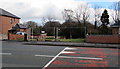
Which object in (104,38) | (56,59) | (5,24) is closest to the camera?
(56,59)

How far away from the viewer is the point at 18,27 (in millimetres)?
42781

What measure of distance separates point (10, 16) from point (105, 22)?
28.1 metres

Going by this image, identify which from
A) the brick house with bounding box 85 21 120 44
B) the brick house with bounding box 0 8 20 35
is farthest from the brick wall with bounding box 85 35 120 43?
the brick house with bounding box 0 8 20 35

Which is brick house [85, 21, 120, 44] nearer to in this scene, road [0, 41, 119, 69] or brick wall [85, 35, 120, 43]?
brick wall [85, 35, 120, 43]

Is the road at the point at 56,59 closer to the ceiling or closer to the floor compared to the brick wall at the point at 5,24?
closer to the floor

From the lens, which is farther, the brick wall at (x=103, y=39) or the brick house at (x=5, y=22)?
the brick house at (x=5, y=22)

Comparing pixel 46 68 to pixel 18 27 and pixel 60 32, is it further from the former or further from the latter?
pixel 18 27

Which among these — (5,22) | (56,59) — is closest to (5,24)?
(5,22)

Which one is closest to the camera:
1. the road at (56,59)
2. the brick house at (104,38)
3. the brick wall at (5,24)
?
the road at (56,59)

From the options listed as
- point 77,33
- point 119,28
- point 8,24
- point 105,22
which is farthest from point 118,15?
point 8,24

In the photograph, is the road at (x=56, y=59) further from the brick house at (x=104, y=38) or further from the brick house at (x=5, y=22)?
the brick house at (x=5, y=22)

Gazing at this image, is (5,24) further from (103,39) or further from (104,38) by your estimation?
(104,38)

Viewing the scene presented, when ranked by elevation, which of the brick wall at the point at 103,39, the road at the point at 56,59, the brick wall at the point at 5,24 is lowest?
the road at the point at 56,59

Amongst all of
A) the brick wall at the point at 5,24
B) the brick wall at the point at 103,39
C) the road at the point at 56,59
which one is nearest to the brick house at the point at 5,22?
the brick wall at the point at 5,24
